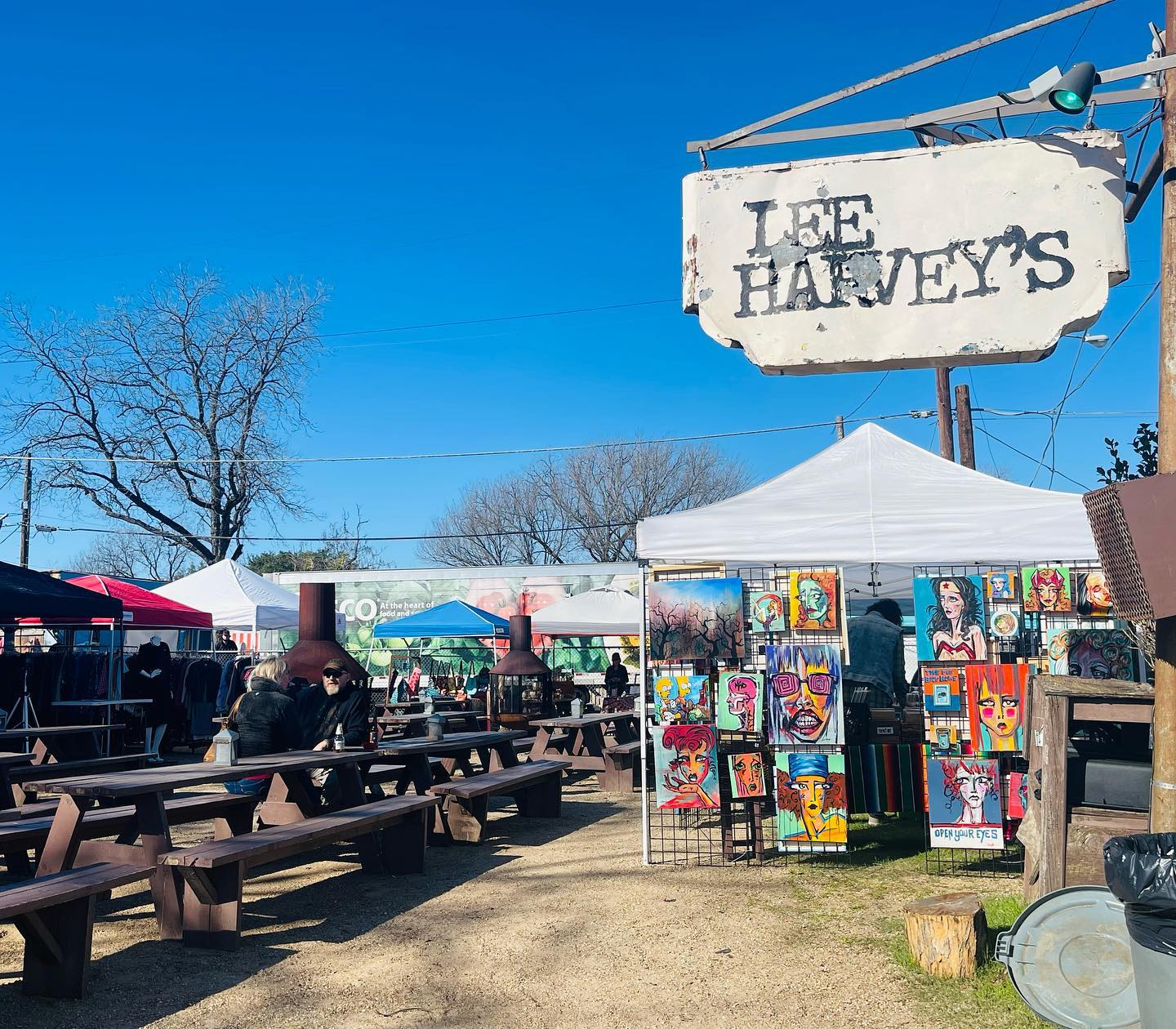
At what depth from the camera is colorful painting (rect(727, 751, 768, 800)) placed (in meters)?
7.30

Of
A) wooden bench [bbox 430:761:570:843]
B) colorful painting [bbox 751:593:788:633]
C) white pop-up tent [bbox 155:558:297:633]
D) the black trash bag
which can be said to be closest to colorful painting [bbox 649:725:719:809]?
colorful painting [bbox 751:593:788:633]

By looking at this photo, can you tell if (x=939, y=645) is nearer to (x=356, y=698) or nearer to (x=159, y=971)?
(x=356, y=698)

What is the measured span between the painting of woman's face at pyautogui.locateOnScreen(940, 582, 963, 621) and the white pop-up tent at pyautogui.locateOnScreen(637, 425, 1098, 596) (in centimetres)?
20

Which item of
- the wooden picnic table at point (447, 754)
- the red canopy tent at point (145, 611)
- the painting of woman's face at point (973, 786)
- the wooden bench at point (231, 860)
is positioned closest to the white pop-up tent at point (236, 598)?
the red canopy tent at point (145, 611)

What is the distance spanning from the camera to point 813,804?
7.05 meters

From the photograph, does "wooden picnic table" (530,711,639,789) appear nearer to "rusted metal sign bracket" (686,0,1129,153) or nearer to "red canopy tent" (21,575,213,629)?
"red canopy tent" (21,575,213,629)

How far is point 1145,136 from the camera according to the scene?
4.43 m

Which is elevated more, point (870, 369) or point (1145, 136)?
point (1145, 136)

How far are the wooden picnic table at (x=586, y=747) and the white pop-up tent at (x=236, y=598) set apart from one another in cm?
587

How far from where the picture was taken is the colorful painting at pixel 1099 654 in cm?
680

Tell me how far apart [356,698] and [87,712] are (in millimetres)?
8483

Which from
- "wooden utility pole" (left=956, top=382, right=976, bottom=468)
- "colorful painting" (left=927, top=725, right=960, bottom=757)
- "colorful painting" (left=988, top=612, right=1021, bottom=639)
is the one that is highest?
"wooden utility pole" (left=956, top=382, right=976, bottom=468)

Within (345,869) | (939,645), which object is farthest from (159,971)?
(939,645)

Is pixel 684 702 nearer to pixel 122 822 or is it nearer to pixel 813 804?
pixel 813 804
